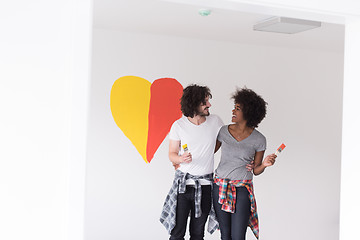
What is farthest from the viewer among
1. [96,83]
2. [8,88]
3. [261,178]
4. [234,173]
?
[261,178]

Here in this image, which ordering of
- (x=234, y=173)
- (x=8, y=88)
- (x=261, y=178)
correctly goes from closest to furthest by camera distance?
(x=8, y=88) < (x=234, y=173) < (x=261, y=178)

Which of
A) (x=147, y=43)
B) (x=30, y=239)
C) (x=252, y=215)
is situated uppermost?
(x=147, y=43)

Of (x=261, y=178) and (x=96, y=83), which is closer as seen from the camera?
(x=96, y=83)

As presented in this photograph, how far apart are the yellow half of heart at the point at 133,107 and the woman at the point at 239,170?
154 cm

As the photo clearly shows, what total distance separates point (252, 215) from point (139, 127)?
1.79 metres

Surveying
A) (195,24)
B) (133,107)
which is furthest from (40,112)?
(133,107)

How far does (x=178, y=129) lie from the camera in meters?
3.09

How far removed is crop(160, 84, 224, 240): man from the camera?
3033 mm

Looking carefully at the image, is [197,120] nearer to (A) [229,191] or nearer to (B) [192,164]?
(B) [192,164]

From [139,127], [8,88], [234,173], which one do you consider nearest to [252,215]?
[234,173]

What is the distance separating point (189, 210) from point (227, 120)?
1.84 metres

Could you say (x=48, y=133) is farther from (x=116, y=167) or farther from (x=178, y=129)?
(x=116, y=167)

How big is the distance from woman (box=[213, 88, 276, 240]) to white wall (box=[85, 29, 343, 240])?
1603mm

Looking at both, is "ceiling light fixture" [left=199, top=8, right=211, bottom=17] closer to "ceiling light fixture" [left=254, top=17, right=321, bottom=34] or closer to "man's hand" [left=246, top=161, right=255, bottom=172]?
"ceiling light fixture" [left=254, top=17, right=321, bottom=34]
